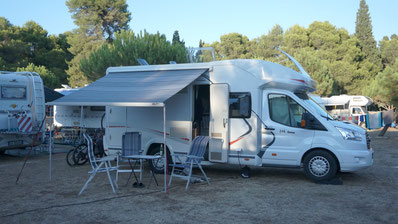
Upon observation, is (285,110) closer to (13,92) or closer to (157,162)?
(157,162)

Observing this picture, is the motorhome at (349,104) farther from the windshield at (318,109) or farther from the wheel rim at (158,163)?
the wheel rim at (158,163)

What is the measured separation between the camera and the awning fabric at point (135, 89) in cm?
702

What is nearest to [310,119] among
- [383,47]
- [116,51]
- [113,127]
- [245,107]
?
[245,107]

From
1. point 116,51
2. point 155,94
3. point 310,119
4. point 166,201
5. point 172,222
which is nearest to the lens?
point 172,222

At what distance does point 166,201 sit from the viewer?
20.5ft

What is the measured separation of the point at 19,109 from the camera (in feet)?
39.0

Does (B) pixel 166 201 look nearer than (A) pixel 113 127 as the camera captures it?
Yes

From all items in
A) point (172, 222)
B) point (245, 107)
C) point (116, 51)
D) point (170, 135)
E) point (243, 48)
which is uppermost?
point (243, 48)

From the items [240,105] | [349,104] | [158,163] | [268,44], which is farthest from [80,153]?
[268,44]

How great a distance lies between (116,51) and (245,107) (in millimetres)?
15173

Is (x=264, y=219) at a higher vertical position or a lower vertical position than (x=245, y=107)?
lower

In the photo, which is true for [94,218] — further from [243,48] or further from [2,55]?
[243,48]

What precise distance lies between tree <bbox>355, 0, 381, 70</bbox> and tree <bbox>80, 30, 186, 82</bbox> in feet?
93.7

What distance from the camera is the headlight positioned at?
7441 millimetres
